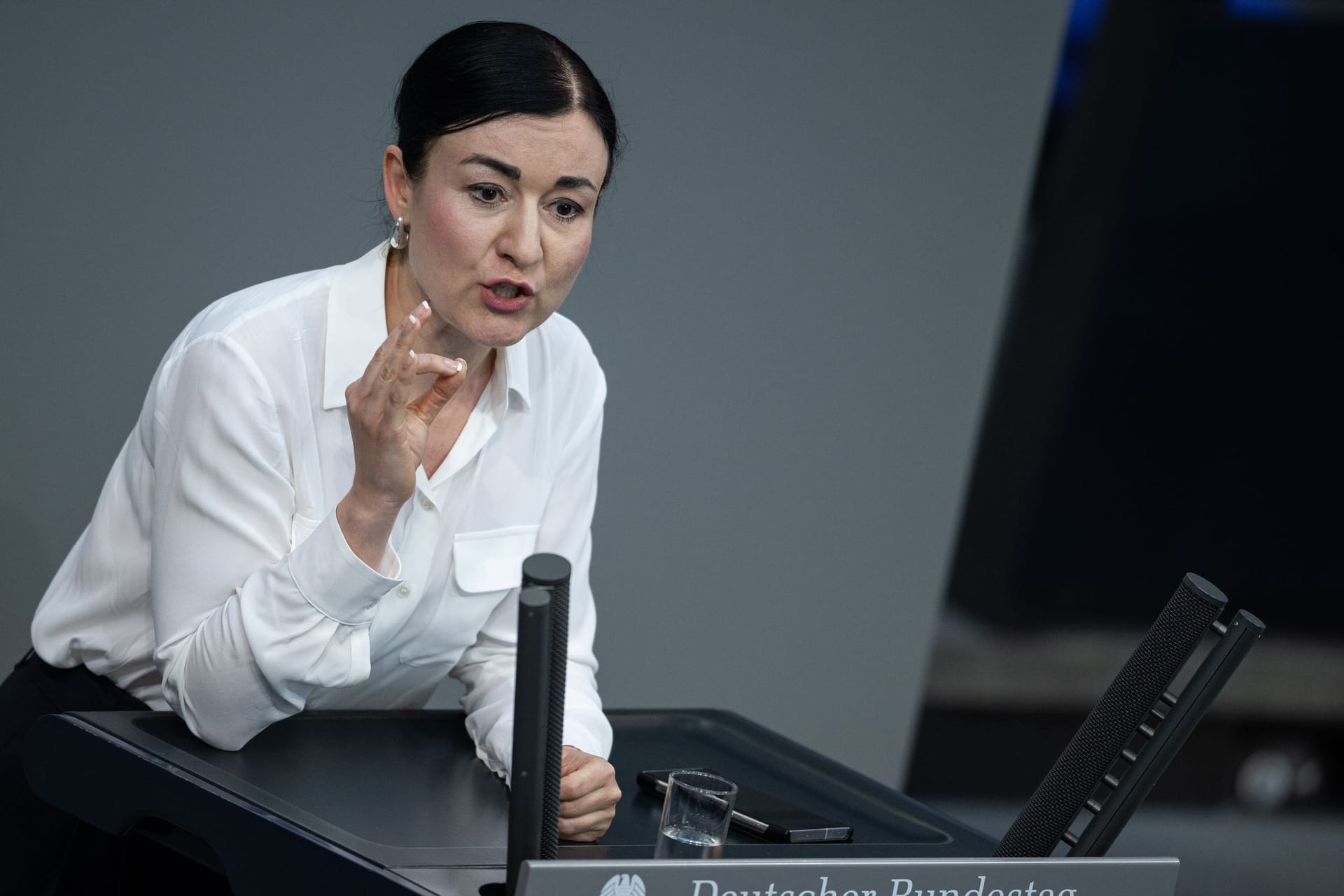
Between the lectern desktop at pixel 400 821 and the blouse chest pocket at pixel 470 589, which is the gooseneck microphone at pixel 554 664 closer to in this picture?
the lectern desktop at pixel 400 821

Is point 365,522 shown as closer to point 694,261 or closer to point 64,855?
point 64,855

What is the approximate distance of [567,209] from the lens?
174cm

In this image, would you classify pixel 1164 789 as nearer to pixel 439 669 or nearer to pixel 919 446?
pixel 919 446

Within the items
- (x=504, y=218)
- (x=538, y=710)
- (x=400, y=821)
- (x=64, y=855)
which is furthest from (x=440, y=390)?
(x=64, y=855)

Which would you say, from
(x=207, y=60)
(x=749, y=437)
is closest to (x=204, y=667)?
(x=207, y=60)

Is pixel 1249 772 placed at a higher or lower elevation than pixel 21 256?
lower

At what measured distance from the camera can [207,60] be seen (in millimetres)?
2227

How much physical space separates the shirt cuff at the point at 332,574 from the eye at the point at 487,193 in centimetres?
37

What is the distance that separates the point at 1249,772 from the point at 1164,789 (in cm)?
31

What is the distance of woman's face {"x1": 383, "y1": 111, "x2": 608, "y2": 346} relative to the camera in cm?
167

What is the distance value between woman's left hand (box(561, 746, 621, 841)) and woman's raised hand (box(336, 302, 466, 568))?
301 mm

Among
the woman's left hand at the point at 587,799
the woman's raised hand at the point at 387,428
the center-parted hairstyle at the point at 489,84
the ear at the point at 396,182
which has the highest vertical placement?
the center-parted hairstyle at the point at 489,84

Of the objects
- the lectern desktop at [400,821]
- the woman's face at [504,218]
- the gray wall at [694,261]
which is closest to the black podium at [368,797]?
the lectern desktop at [400,821]

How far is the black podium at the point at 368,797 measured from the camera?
4.35 ft
